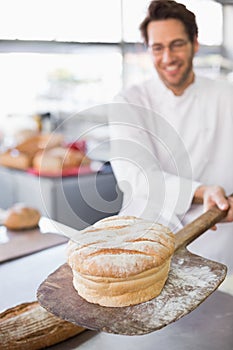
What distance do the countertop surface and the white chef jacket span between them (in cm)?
16

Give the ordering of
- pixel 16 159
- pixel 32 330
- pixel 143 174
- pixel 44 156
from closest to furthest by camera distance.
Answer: pixel 32 330 < pixel 143 174 < pixel 44 156 < pixel 16 159

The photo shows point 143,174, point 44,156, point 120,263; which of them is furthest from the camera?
point 44,156

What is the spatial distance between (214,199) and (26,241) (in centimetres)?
48

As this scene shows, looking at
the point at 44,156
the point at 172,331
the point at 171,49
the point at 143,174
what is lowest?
the point at 172,331

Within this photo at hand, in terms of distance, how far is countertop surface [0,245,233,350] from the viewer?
70 centimetres

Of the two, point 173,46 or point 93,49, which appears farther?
point 93,49

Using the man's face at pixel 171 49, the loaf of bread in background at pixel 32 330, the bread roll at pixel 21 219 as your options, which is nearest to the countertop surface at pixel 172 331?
the loaf of bread in background at pixel 32 330

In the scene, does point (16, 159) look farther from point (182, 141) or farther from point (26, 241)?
point (182, 141)

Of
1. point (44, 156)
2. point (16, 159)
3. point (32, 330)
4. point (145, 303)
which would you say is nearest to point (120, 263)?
point (145, 303)

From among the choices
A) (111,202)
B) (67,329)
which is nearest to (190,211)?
(111,202)

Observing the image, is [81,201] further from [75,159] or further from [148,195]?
[75,159]

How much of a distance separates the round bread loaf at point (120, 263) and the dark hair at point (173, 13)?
0.44 m

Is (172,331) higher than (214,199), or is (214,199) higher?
(214,199)

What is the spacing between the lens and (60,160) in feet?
5.92
